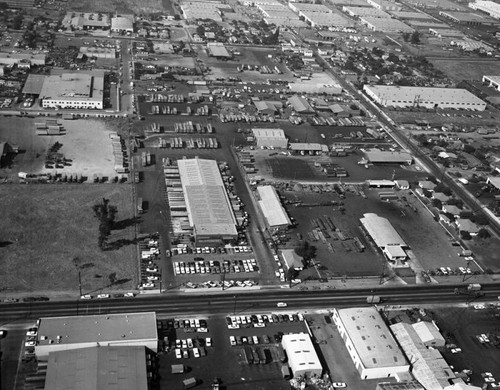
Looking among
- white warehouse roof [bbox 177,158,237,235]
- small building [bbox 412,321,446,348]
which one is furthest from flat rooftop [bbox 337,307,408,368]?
white warehouse roof [bbox 177,158,237,235]

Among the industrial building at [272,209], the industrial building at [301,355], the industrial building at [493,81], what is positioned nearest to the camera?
the industrial building at [301,355]

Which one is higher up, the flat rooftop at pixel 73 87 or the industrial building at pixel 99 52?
the flat rooftop at pixel 73 87

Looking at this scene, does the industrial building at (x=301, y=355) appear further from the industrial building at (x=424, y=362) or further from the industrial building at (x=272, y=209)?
the industrial building at (x=272, y=209)

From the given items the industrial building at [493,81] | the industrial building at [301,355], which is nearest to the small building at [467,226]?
the industrial building at [301,355]

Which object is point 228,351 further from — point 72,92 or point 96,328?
point 72,92

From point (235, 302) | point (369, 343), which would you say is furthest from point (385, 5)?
point (369, 343)

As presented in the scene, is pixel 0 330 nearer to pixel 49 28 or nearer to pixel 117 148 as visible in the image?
pixel 117 148

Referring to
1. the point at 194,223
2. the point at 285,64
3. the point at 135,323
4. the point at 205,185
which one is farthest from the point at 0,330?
the point at 285,64
